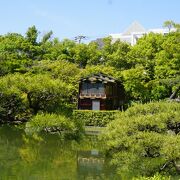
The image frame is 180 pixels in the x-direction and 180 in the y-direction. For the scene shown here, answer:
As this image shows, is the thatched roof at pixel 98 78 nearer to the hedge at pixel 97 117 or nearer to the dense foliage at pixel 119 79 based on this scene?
the dense foliage at pixel 119 79

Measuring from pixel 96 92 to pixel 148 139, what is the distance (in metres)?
26.2

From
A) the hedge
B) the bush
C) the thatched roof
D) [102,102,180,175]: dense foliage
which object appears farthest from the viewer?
the thatched roof

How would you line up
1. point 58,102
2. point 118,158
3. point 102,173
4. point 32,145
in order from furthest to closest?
point 58,102, point 32,145, point 102,173, point 118,158

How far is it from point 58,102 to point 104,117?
5.95 meters

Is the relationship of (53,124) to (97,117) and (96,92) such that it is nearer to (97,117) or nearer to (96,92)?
(97,117)

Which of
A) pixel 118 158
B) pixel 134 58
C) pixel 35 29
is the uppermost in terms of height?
pixel 35 29

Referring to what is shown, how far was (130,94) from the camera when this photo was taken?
40.7m

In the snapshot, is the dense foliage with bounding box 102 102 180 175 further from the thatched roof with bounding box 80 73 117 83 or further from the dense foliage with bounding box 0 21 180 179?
the thatched roof with bounding box 80 73 117 83

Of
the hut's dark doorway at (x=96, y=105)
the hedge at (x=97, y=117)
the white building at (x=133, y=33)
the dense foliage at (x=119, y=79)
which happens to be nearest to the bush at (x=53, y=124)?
the dense foliage at (x=119, y=79)

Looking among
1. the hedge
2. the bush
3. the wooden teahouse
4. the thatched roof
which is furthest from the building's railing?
the bush

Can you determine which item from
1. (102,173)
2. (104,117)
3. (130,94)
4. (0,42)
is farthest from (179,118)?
(0,42)

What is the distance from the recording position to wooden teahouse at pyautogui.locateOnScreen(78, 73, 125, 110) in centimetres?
3794

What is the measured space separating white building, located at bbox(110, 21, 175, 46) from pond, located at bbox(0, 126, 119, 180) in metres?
37.3

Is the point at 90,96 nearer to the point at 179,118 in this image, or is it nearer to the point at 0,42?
the point at 0,42
